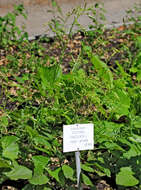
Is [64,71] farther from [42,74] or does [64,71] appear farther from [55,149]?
[55,149]

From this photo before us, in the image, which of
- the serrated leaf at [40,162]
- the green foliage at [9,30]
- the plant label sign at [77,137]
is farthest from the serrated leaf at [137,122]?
the green foliage at [9,30]

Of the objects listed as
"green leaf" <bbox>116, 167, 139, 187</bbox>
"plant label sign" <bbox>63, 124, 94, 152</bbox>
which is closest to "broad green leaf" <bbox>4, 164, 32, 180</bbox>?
"plant label sign" <bbox>63, 124, 94, 152</bbox>

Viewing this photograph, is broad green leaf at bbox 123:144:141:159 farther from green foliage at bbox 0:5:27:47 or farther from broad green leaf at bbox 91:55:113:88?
green foliage at bbox 0:5:27:47

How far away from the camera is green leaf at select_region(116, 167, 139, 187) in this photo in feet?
5.46

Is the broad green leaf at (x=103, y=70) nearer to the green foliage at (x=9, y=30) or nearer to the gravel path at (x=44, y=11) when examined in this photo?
the green foliage at (x=9, y=30)

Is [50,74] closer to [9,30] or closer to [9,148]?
[9,148]

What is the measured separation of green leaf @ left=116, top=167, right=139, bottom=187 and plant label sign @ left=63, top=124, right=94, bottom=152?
0.73ft

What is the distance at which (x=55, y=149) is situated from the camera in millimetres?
1878

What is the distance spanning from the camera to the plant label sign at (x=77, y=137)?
163 cm

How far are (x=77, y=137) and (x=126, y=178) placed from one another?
0.34 meters

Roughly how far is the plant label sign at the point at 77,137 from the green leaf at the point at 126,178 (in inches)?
8.7

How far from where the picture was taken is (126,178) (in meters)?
1.70

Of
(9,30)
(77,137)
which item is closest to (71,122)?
(77,137)

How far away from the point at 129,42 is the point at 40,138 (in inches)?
96.0
